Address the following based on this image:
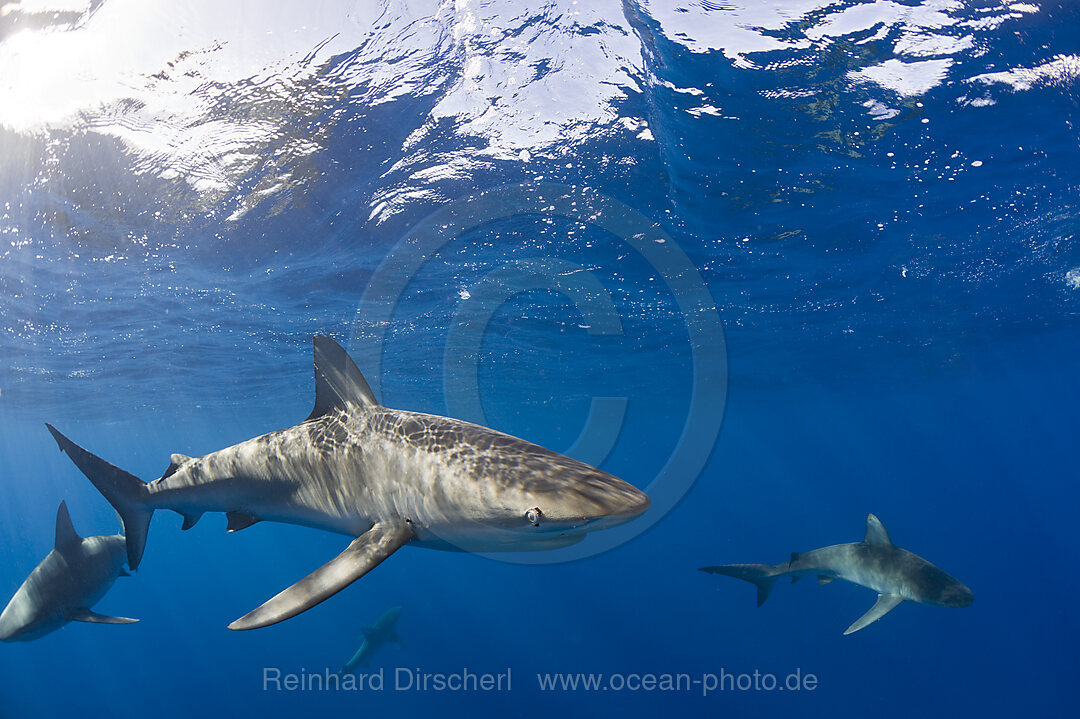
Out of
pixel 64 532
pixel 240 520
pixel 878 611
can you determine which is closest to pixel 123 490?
pixel 240 520

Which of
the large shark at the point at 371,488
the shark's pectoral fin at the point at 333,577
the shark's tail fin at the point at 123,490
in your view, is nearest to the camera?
the shark's pectoral fin at the point at 333,577

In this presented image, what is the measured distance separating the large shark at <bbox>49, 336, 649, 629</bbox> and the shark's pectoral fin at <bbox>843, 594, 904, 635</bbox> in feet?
19.6

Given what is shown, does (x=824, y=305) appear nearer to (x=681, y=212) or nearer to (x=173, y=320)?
(x=681, y=212)

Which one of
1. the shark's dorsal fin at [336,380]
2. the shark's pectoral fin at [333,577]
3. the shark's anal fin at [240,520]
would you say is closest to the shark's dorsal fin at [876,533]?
the shark's pectoral fin at [333,577]

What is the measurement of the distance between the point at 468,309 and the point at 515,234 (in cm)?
606

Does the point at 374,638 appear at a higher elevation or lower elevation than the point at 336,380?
lower

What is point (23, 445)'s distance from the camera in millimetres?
50000

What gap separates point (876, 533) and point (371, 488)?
25.2 feet

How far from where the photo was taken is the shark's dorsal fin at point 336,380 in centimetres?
455

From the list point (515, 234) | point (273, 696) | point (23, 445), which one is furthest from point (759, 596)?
point (23, 445)

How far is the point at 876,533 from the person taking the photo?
7.78 metres

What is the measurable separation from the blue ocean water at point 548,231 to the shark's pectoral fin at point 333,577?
155 cm

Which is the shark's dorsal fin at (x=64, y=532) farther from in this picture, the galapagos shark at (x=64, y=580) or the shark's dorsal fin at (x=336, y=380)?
the shark's dorsal fin at (x=336, y=380)
